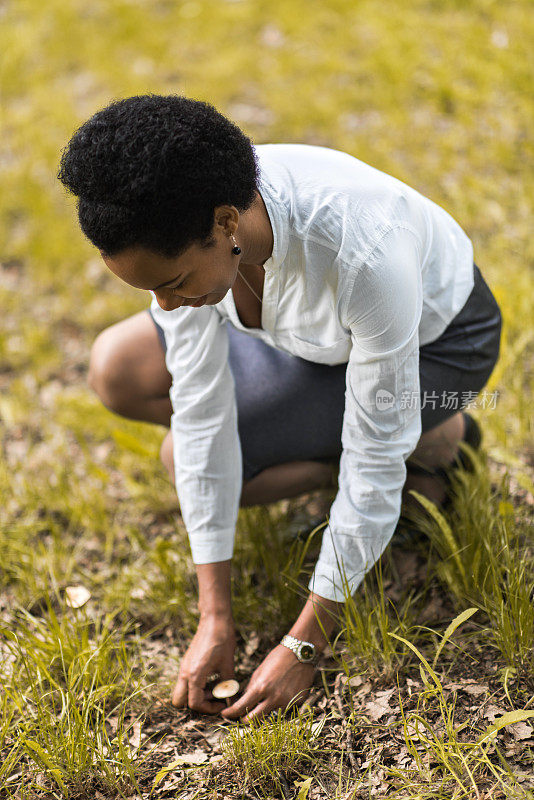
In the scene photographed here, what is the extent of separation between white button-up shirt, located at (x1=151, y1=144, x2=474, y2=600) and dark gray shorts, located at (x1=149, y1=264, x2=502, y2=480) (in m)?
0.09

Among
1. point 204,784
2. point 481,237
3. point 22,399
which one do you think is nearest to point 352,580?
point 204,784

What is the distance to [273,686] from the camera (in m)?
1.49

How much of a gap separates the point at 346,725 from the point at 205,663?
0.31 m

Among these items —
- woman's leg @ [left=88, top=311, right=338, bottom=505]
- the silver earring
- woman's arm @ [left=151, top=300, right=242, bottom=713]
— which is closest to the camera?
the silver earring

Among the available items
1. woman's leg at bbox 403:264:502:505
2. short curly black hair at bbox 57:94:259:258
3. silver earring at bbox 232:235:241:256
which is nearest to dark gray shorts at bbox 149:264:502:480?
woman's leg at bbox 403:264:502:505

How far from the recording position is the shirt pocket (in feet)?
5.13

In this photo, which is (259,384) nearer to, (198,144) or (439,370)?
(439,370)

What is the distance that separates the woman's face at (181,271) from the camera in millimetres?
1222

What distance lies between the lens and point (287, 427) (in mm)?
1824

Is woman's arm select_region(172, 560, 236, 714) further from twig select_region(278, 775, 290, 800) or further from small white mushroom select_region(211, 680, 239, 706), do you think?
twig select_region(278, 775, 290, 800)

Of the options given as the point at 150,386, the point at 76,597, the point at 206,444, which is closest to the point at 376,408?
the point at 206,444

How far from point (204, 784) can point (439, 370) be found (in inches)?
39.5

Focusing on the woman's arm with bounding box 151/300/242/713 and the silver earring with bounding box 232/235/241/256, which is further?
the woman's arm with bounding box 151/300/242/713

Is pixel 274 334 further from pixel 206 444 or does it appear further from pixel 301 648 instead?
pixel 301 648
